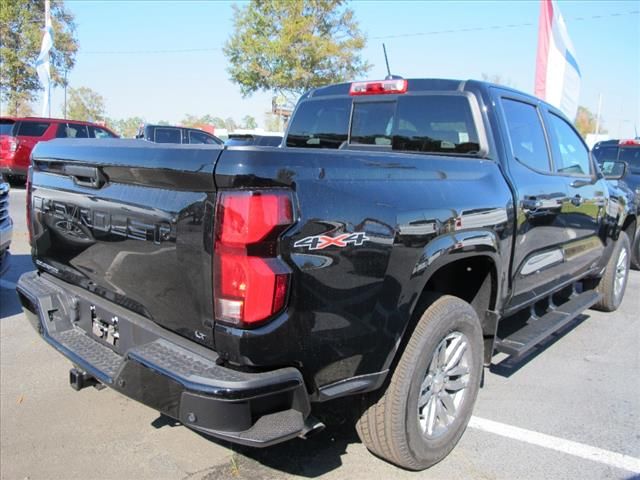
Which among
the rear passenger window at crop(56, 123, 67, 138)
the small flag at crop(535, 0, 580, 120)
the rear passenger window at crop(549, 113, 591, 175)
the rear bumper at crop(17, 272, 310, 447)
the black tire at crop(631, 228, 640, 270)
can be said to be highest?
the small flag at crop(535, 0, 580, 120)

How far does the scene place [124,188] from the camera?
2.39 m

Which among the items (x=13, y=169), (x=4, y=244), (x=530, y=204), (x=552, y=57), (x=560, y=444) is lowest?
(x=560, y=444)

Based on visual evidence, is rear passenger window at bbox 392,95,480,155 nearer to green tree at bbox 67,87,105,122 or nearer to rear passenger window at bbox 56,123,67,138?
rear passenger window at bbox 56,123,67,138

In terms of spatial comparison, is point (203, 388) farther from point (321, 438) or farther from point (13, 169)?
point (13, 169)

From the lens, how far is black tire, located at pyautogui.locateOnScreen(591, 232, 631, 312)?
5516 mm

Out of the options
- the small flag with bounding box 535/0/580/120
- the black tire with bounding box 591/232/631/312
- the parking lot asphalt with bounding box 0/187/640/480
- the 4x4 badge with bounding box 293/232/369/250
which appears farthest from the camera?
the small flag with bounding box 535/0/580/120

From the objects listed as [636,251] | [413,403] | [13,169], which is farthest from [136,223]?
[13,169]

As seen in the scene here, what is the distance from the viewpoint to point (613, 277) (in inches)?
220

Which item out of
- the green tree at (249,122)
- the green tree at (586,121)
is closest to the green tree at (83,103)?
the green tree at (249,122)

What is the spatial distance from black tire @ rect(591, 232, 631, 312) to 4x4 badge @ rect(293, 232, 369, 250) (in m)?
4.27

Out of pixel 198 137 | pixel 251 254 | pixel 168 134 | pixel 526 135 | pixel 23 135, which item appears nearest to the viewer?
pixel 251 254

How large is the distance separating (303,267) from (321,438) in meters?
1.47

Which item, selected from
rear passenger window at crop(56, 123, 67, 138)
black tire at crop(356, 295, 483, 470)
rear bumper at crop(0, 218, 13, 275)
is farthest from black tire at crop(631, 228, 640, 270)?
rear passenger window at crop(56, 123, 67, 138)

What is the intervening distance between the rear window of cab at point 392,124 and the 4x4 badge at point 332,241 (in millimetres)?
1543
